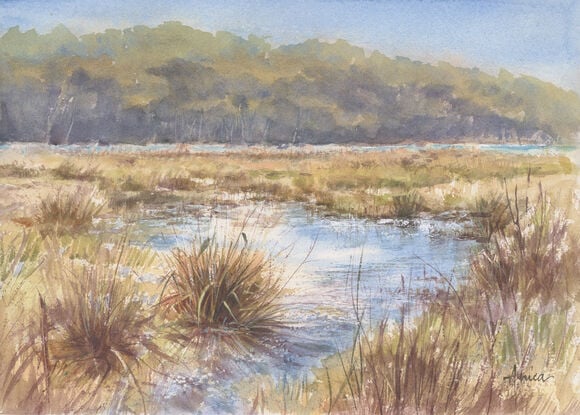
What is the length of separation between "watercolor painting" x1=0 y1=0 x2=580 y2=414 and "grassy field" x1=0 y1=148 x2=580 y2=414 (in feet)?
0.04

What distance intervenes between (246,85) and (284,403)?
5.22ft

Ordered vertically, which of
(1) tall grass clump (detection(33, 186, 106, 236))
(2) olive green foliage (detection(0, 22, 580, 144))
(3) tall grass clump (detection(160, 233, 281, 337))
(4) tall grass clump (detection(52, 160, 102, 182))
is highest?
(2) olive green foliage (detection(0, 22, 580, 144))

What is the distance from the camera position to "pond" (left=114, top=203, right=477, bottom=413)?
2.25 metres

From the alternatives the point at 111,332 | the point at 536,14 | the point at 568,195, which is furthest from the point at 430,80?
the point at 111,332

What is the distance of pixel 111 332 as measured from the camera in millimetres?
2207

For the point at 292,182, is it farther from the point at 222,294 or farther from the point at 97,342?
the point at 97,342

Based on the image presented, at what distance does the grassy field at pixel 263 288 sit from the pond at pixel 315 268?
6cm

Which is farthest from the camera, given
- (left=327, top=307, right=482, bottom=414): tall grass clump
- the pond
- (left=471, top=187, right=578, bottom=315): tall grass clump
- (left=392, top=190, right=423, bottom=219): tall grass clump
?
(left=392, top=190, right=423, bottom=219): tall grass clump

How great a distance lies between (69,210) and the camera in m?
2.52

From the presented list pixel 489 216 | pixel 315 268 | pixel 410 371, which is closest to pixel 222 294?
pixel 315 268

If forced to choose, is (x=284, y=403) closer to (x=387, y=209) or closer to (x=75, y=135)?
(x=387, y=209)
